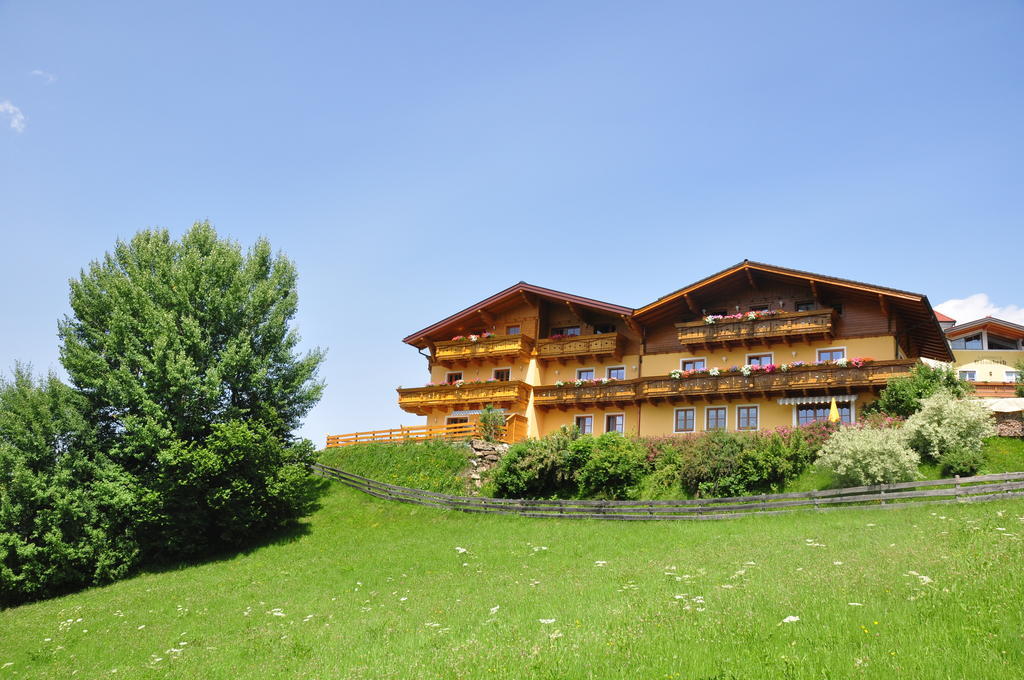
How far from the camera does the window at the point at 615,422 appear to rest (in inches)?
1517

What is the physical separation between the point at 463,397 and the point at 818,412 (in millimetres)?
17572

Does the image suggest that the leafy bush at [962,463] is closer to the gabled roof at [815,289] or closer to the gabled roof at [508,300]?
the gabled roof at [815,289]

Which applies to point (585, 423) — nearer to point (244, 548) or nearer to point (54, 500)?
point (244, 548)

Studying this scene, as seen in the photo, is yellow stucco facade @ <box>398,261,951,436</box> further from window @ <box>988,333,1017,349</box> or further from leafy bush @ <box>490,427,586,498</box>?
window @ <box>988,333,1017,349</box>

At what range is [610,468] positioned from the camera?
28.6 m

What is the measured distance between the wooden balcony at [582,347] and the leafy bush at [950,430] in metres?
15.6

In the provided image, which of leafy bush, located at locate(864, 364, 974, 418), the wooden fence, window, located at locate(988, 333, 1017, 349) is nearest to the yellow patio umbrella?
leafy bush, located at locate(864, 364, 974, 418)

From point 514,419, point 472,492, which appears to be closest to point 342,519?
point 472,492

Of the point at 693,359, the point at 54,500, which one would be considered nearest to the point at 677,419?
the point at 693,359

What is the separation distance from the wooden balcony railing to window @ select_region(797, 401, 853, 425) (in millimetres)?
13423

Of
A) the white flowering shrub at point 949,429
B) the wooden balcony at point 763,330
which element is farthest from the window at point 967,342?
the white flowering shrub at point 949,429

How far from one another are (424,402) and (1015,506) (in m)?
28.3

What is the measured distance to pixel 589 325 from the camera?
136 feet

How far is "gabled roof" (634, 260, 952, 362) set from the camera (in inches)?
1286
